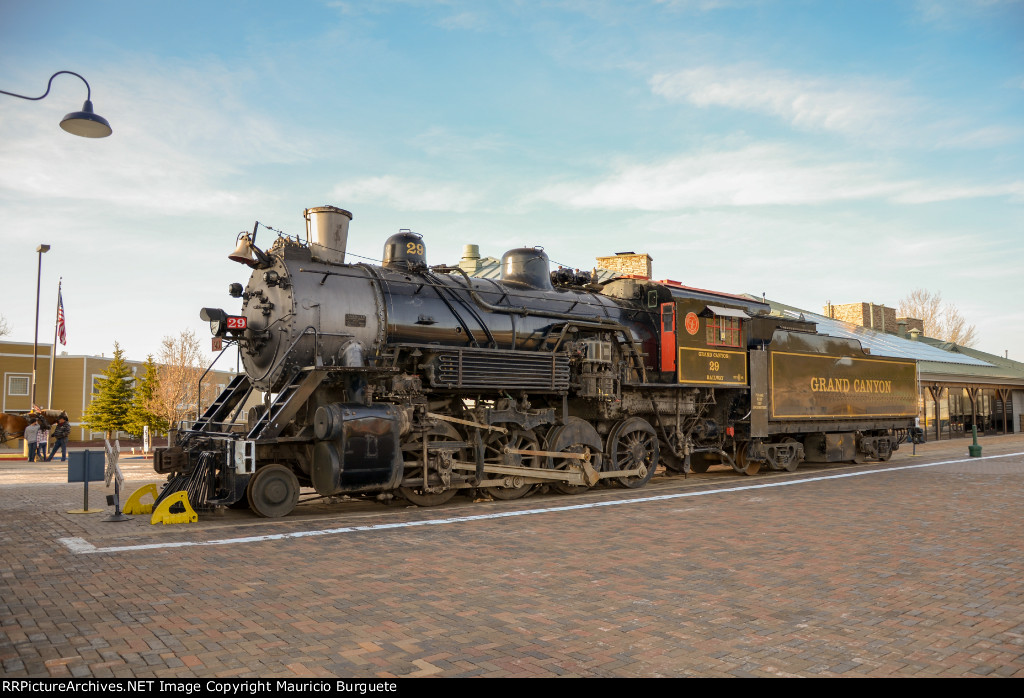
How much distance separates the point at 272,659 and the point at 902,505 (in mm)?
8963

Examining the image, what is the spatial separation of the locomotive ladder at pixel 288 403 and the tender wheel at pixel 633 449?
5.14m

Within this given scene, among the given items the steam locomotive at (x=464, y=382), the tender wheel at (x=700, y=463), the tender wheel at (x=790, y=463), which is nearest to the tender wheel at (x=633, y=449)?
the steam locomotive at (x=464, y=382)

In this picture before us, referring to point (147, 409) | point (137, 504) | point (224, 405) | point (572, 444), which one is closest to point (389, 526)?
point (224, 405)

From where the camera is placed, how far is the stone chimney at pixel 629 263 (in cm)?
2665

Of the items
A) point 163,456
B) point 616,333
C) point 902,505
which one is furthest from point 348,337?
point 902,505

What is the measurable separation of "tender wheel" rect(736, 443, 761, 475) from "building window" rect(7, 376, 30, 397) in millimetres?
38288

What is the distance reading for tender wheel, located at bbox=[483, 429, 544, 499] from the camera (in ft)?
35.0

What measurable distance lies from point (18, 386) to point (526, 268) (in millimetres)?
37410

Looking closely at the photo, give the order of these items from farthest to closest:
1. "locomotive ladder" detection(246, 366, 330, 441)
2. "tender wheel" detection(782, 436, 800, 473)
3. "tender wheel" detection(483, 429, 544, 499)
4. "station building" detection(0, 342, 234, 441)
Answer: "station building" detection(0, 342, 234, 441), "tender wheel" detection(782, 436, 800, 473), "tender wheel" detection(483, 429, 544, 499), "locomotive ladder" detection(246, 366, 330, 441)

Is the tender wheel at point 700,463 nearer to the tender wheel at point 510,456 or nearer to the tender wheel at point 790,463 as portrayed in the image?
the tender wheel at point 790,463

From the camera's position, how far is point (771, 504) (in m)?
10.2

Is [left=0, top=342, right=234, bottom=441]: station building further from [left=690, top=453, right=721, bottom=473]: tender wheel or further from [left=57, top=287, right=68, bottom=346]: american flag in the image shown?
[left=690, top=453, right=721, bottom=473]: tender wheel

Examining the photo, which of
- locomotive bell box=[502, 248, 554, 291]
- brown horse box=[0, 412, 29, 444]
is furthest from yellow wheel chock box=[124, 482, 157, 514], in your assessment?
brown horse box=[0, 412, 29, 444]

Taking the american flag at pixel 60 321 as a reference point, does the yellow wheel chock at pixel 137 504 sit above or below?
below
